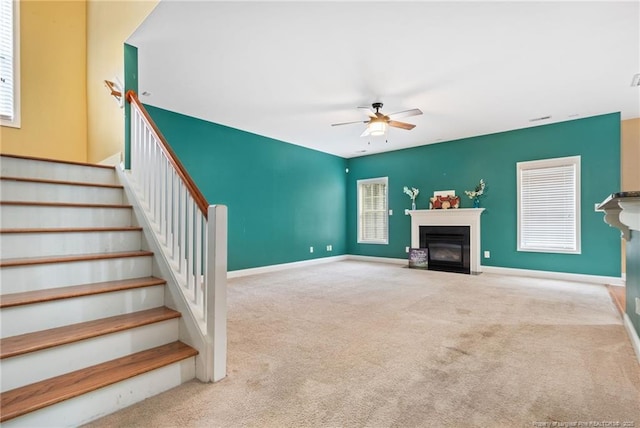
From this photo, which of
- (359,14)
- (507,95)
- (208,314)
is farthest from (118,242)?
(507,95)

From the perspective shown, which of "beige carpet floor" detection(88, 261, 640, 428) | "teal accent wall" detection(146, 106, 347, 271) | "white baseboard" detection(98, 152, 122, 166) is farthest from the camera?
"teal accent wall" detection(146, 106, 347, 271)

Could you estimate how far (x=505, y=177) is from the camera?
5746 millimetres

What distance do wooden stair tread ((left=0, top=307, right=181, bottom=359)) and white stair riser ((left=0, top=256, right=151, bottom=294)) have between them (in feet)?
1.11

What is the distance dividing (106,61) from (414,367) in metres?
4.42

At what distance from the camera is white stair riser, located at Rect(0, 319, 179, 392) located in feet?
4.86

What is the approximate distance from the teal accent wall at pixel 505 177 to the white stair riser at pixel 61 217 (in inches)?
229

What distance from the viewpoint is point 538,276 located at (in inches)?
211

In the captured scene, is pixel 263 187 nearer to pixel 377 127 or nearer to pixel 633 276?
pixel 377 127

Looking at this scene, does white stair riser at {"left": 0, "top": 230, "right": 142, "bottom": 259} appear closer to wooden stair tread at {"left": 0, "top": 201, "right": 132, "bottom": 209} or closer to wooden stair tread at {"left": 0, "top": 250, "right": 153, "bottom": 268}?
wooden stair tread at {"left": 0, "top": 250, "right": 153, "bottom": 268}

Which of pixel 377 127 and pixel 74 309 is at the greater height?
pixel 377 127

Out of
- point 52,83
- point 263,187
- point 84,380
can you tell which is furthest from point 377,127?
point 52,83

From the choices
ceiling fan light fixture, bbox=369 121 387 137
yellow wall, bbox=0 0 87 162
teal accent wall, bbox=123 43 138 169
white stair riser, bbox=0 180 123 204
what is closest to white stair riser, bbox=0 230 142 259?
white stair riser, bbox=0 180 123 204

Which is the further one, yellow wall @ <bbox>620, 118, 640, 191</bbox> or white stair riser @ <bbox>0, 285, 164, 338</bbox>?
yellow wall @ <bbox>620, 118, 640, 191</bbox>

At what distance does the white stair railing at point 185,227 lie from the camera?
1.91m
